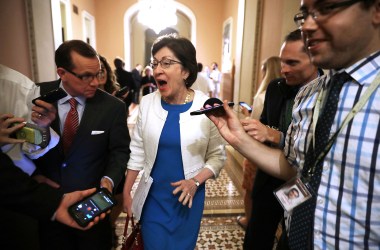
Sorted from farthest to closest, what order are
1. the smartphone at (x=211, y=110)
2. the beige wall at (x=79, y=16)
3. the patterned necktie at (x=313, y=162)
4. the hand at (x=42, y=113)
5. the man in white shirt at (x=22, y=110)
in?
the beige wall at (x=79, y=16)
the hand at (x=42, y=113)
the man in white shirt at (x=22, y=110)
the smartphone at (x=211, y=110)
the patterned necktie at (x=313, y=162)

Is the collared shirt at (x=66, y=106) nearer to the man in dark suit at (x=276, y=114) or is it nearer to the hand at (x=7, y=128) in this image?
the hand at (x=7, y=128)

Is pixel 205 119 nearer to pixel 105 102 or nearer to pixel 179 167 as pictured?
pixel 179 167

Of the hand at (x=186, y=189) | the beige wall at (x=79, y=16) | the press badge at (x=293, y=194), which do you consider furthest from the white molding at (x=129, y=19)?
the press badge at (x=293, y=194)

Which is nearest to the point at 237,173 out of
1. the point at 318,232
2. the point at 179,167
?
the point at 179,167

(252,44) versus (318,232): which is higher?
(252,44)

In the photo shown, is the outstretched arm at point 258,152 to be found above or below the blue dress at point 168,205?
above

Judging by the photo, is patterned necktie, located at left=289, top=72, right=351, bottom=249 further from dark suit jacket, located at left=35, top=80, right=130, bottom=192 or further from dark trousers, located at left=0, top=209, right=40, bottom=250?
dark trousers, located at left=0, top=209, right=40, bottom=250

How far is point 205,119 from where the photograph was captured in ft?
5.47

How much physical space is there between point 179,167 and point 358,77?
1.09m

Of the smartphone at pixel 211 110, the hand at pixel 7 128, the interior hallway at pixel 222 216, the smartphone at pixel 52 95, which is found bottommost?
the interior hallway at pixel 222 216

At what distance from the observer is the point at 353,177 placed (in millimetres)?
855

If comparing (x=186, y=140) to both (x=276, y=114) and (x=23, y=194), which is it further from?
(x=23, y=194)

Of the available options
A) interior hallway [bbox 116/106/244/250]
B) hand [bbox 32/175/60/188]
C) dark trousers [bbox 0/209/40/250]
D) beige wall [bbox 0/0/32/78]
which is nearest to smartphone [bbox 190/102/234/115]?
hand [bbox 32/175/60/188]

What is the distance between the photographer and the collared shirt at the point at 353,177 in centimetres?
82
